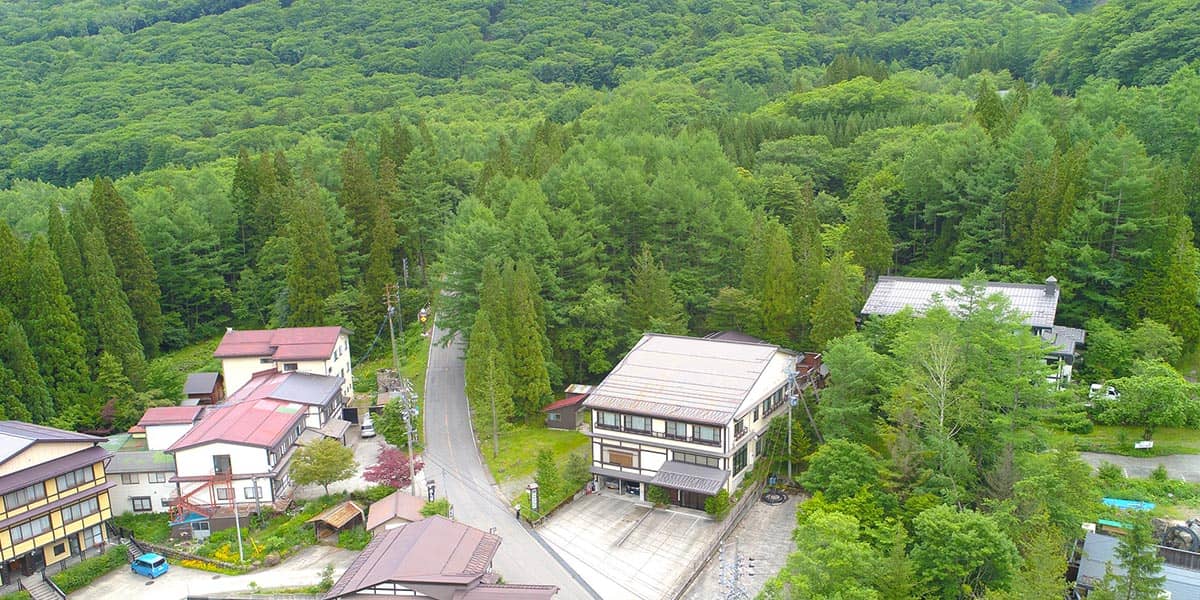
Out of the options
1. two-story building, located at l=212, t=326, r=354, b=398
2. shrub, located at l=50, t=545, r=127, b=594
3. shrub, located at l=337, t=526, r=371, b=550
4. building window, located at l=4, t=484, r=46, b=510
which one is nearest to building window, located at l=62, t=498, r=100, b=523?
building window, located at l=4, t=484, r=46, b=510

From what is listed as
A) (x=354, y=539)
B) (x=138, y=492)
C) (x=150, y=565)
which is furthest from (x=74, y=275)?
(x=354, y=539)

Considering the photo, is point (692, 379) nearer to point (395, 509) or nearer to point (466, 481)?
point (466, 481)

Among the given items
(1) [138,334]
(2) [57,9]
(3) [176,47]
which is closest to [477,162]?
(1) [138,334]

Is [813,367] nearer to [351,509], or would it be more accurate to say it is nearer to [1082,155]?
[1082,155]

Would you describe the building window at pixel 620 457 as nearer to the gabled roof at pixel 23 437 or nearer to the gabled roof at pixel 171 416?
the gabled roof at pixel 171 416

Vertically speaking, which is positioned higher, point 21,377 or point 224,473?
point 21,377

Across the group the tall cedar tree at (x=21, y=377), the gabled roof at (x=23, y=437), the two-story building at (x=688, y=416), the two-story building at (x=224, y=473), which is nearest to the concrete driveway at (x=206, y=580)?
the two-story building at (x=224, y=473)

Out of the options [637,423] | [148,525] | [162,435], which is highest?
[637,423]

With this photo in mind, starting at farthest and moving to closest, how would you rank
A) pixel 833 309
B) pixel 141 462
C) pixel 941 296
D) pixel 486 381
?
pixel 941 296 < pixel 833 309 < pixel 486 381 < pixel 141 462
